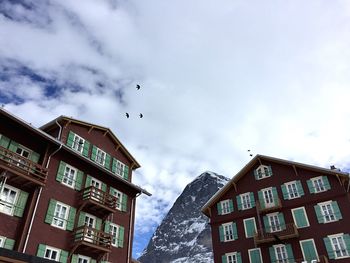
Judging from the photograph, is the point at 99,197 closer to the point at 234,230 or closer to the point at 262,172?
the point at 234,230

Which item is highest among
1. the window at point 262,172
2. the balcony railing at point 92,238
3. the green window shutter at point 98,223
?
the window at point 262,172

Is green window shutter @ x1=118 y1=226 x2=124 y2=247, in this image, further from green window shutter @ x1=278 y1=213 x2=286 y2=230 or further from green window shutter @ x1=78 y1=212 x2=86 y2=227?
green window shutter @ x1=278 y1=213 x2=286 y2=230

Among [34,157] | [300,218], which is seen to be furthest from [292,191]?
[34,157]

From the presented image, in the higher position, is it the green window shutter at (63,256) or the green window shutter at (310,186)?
the green window shutter at (310,186)

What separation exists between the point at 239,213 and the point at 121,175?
1645 centimetres

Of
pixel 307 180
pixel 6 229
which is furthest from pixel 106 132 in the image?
pixel 307 180

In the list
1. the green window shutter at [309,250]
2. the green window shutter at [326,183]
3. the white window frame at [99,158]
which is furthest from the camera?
the green window shutter at [326,183]

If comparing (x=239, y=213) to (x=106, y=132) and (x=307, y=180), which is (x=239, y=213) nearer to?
(x=307, y=180)

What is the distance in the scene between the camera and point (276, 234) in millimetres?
34312

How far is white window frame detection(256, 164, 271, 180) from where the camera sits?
39656mm

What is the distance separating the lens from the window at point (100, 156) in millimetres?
29275

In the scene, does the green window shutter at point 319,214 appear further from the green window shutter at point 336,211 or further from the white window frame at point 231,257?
the white window frame at point 231,257

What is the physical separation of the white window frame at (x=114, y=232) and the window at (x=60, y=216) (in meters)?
4.91

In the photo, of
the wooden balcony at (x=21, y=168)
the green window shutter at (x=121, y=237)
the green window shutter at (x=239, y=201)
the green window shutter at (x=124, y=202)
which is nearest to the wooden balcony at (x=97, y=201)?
the green window shutter at (x=121, y=237)
